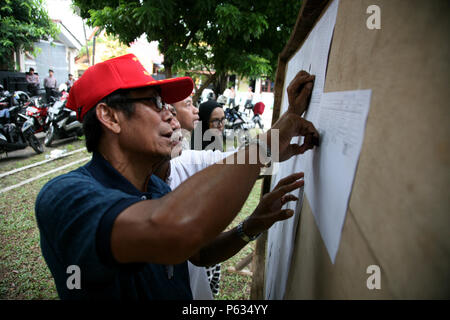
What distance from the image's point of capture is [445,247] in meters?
0.34

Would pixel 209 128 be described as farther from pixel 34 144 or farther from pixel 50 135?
pixel 50 135

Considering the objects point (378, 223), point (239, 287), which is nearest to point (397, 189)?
point (378, 223)

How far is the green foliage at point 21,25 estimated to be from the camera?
13540 mm

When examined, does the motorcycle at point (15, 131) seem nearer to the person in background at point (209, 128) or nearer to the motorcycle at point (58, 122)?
the motorcycle at point (58, 122)

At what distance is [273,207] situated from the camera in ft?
4.42

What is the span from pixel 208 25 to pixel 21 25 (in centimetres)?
1282

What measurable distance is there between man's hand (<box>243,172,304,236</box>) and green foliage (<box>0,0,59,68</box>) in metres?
16.8

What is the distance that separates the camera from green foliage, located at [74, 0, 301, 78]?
522 centimetres

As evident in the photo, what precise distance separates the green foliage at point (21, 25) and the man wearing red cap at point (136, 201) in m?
16.4

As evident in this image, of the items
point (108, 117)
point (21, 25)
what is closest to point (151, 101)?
point (108, 117)
